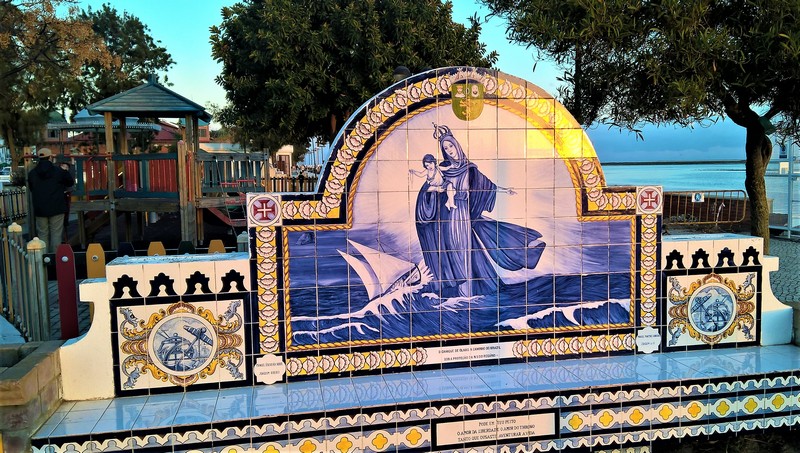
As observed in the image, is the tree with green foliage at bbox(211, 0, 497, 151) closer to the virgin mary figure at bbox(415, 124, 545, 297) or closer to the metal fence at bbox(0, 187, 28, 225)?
the metal fence at bbox(0, 187, 28, 225)

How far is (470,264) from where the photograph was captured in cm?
490

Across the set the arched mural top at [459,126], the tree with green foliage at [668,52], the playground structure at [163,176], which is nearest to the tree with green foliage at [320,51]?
the playground structure at [163,176]

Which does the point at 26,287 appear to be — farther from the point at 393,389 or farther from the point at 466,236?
the point at 466,236

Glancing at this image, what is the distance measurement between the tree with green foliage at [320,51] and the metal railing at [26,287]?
8.86 metres

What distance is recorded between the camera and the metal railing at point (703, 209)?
58.5ft

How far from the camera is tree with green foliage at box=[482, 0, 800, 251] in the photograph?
637 cm

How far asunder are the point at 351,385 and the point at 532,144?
240 cm

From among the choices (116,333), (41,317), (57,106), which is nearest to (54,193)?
(41,317)

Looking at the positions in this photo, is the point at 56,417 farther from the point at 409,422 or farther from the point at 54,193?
the point at 54,193

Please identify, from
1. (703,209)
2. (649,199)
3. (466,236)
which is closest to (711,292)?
(649,199)

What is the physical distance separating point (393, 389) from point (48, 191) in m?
8.45

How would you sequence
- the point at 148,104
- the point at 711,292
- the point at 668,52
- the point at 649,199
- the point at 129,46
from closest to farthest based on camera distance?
the point at 649,199 → the point at 711,292 → the point at 668,52 → the point at 148,104 → the point at 129,46

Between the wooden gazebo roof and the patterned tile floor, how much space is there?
35.2ft

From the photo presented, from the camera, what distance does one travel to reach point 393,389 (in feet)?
14.5
